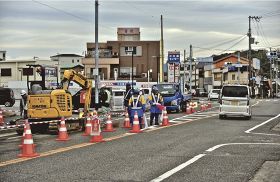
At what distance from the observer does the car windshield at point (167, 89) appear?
34.2 meters

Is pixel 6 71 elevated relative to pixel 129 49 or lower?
lower

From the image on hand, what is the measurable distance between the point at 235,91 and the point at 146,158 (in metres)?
16.8

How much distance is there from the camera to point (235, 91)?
2728 cm

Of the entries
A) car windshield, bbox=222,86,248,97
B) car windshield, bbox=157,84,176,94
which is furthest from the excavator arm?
car windshield, bbox=157,84,176,94

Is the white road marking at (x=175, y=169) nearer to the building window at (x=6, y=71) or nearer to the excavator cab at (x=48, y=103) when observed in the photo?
the excavator cab at (x=48, y=103)

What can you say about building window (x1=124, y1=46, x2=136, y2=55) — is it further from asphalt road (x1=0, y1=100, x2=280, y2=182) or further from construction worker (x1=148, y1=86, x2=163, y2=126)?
asphalt road (x1=0, y1=100, x2=280, y2=182)

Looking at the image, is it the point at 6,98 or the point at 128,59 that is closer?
the point at 6,98

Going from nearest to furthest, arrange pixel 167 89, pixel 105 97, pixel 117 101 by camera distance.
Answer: pixel 167 89
pixel 105 97
pixel 117 101

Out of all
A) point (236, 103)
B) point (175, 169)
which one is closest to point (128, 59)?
point (236, 103)

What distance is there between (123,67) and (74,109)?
56181mm

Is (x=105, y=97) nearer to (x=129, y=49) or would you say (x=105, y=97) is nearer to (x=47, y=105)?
(x=47, y=105)

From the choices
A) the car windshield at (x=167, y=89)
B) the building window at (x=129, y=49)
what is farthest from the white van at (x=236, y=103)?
the building window at (x=129, y=49)

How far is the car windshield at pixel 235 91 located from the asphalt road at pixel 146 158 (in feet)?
31.9

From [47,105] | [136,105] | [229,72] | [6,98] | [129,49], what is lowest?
[6,98]
